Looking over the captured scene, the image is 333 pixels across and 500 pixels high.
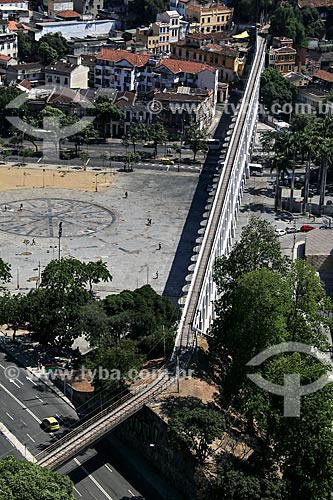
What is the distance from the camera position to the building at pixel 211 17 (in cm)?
12606

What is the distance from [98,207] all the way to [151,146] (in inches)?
717

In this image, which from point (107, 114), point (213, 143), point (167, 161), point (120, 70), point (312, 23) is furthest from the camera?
point (312, 23)

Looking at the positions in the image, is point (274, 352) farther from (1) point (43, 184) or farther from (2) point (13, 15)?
(2) point (13, 15)

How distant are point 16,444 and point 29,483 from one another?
9687 mm

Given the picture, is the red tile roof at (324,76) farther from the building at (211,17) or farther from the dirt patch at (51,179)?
the dirt patch at (51,179)

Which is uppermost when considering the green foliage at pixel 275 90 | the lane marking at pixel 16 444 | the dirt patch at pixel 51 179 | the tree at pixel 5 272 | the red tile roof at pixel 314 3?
the red tile roof at pixel 314 3

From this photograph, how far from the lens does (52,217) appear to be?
75562 millimetres

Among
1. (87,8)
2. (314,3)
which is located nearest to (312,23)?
(314,3)

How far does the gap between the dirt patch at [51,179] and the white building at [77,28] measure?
37.6m

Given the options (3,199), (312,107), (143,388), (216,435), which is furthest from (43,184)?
(216,435)

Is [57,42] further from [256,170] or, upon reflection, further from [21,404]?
[21,404]

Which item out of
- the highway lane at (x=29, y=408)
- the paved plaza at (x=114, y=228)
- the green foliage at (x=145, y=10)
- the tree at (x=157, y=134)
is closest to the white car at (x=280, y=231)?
the paved plaza at (x=114, y=228)

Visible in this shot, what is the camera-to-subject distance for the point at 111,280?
62.4m

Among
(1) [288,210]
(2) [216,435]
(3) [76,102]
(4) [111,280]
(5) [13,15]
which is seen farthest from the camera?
(5) [13,15]
